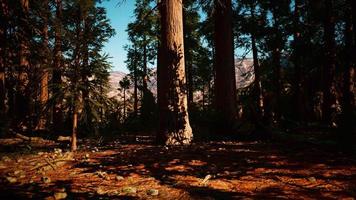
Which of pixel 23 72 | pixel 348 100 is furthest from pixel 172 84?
pixel 23 72

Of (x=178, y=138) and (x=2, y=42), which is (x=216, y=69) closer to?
(x=178, y=138)

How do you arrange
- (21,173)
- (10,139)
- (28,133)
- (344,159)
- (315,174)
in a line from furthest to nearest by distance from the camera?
1. (28,133)
2. (10,139)
3. (21,173)
4. (344,159)
5. (315,174)

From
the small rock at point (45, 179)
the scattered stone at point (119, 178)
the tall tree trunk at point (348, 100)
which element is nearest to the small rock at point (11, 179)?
the small rock at point (45, 179)

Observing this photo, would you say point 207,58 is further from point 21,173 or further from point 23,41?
point 21,173

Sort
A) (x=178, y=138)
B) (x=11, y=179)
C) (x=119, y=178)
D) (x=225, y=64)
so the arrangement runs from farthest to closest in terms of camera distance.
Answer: (x=225, y=64) < (x=178, y=138) < (x=11, y=179) < (x=119, y=178)

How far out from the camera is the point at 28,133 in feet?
42.8

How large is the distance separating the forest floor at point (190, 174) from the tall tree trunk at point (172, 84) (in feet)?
3.31

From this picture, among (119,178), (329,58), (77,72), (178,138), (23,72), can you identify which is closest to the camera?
(119,178)

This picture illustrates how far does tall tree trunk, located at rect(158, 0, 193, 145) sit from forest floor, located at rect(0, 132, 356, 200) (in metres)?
1.01

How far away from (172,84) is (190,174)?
147 inches

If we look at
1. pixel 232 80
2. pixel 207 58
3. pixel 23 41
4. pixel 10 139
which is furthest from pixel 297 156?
pixel 207 58

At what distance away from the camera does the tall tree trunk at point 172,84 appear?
8180mm

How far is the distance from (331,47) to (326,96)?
2173mm

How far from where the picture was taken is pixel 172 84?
27.1 ft
